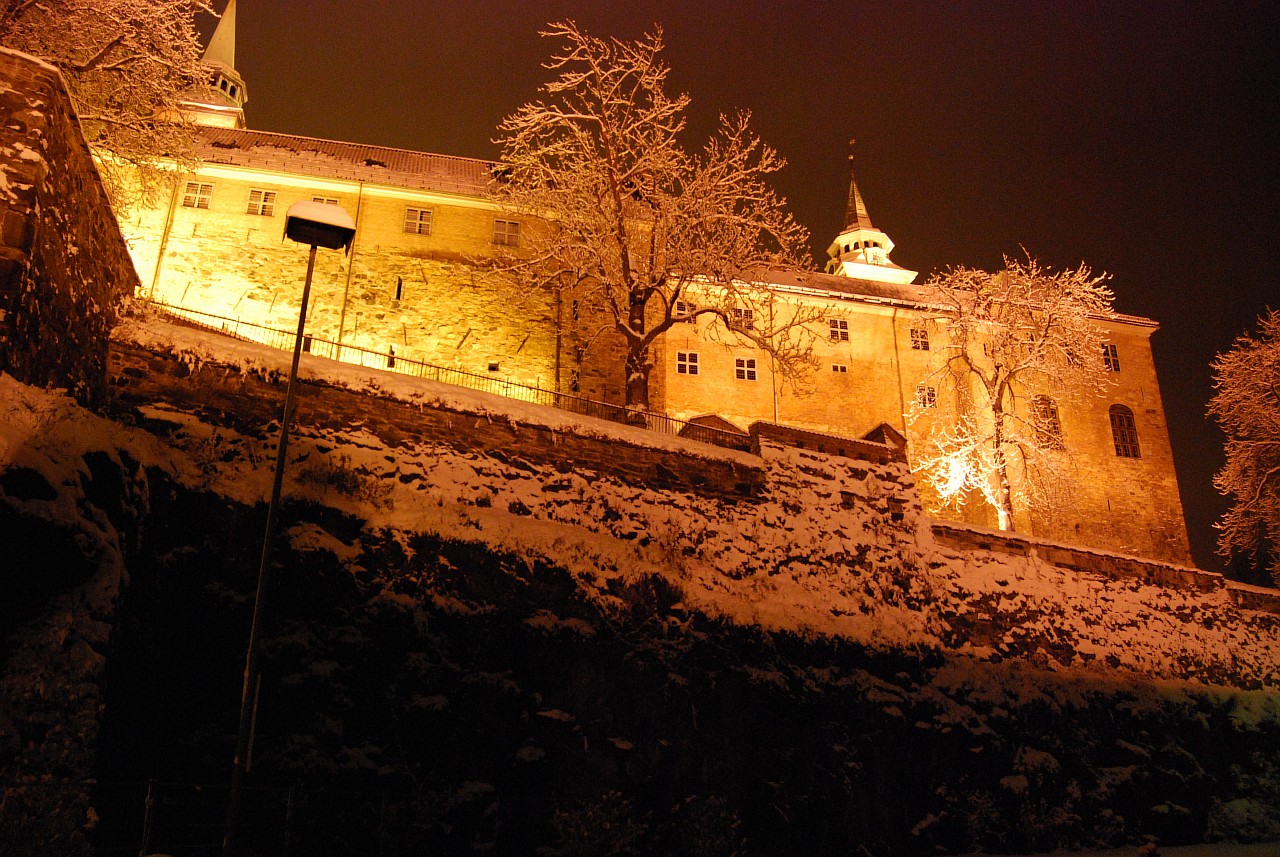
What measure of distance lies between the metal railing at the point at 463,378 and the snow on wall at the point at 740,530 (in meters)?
1.82

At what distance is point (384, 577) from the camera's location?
1302cm

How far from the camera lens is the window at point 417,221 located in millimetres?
31094

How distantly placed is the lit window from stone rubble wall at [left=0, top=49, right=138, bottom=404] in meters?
19.4

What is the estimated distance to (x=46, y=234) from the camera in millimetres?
10164

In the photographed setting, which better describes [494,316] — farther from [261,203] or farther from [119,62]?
[119,62]

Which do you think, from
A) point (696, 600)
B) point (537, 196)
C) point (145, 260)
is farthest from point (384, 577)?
point (145, 260)

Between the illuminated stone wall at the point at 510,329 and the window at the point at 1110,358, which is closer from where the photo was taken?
the illuminated stone wall at the point at 510,329

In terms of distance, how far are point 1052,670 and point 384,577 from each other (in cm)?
1386

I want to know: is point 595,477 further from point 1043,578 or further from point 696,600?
point 1043,578

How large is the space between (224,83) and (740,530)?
157 feet

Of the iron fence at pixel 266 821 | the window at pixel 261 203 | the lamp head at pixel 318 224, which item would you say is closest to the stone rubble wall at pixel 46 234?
the lamp head at pixel 318 224

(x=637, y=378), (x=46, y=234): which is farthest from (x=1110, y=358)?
(x=46, y=234)

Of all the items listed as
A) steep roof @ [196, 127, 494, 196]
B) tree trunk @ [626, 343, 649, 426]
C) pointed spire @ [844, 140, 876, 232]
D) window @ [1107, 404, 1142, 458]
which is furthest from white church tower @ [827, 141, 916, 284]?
tree trunk @ [626, 343, 649, 426]

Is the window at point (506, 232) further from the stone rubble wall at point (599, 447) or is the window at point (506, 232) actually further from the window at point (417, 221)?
the stone rubble wall at point (599, 447)
